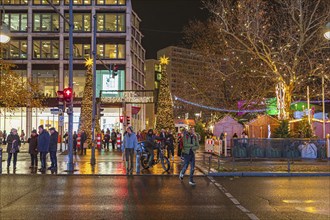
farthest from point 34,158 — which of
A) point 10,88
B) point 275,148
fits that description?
point 275,148

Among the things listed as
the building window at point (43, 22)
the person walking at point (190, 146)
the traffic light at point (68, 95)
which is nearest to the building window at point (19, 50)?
the building window at point (43, 22)

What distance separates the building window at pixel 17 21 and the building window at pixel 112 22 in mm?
9392

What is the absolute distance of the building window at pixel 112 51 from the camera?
59688 millimetres

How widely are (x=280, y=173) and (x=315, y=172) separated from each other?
4.96ft

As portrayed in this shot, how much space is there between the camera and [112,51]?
196 ft

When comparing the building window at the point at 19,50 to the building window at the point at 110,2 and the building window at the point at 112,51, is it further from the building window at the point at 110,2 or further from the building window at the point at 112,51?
the building window at the point at 110,2

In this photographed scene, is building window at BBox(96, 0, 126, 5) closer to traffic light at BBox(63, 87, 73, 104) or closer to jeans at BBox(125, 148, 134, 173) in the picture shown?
traffic light at BBox(63, 87, 73, 104)

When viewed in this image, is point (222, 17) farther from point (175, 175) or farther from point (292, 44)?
point (175, 175)

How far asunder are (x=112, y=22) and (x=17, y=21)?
12030 mm

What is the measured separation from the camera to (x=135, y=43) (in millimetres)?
69938

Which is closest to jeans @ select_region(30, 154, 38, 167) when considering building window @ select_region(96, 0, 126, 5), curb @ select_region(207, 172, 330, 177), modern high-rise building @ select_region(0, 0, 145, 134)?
curb @ select_region(207, 172, 330, 177)

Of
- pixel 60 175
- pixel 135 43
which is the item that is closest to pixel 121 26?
pixel 135 43

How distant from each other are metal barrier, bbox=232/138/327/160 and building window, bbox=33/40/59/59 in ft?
125

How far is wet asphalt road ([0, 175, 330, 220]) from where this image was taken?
32.4 feet
